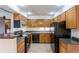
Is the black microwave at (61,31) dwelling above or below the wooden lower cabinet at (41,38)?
above

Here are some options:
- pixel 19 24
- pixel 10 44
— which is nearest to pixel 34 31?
pixel 19 24

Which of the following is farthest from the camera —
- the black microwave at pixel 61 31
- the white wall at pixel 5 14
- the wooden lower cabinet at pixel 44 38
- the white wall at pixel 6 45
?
the wooden lower cabinet at pixel 44 38

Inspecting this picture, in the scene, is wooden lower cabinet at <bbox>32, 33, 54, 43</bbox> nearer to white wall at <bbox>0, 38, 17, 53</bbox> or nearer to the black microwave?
the black microwave

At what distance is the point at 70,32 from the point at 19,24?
93.0 inches

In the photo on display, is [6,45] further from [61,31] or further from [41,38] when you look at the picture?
[41,38]

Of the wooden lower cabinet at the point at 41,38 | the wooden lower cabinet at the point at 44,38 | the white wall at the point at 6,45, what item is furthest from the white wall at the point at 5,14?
the wooden lower cabinet at the point at 44,38

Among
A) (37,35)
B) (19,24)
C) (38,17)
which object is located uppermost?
(38,17)

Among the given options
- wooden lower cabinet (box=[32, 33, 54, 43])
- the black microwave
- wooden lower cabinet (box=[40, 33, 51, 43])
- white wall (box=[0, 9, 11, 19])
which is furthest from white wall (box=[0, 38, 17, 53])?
wooden lower cabinet (box=[40, 33, 51, 43])

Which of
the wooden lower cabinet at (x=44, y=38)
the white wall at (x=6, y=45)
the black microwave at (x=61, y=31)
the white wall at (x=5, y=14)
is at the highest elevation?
the white wall at (x=5, y=14)

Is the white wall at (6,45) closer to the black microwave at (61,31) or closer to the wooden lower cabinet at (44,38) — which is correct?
the black microwave at (61,31)
